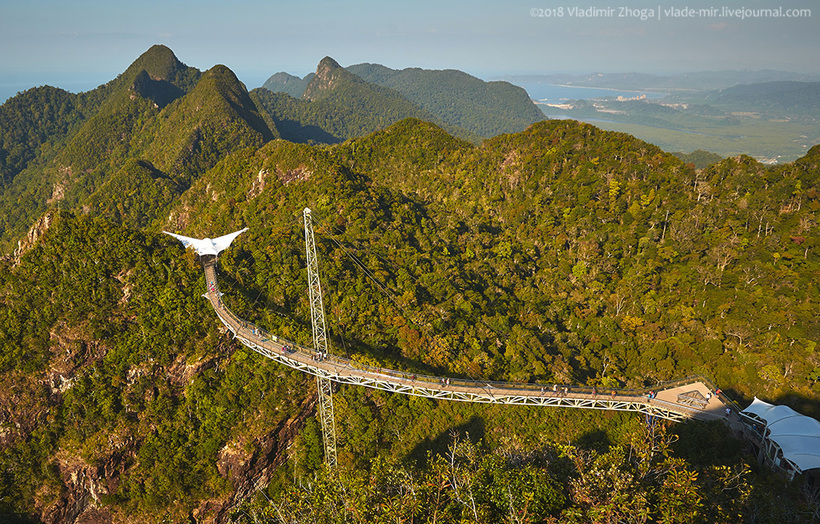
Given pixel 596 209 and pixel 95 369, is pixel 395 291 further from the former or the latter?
pixel 596 209

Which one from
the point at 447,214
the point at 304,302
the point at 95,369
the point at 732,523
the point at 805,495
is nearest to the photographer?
the point at 732,523

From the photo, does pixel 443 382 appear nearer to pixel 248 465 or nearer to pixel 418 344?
pixel 418 344

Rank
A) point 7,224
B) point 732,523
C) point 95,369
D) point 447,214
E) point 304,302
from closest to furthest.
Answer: point 732,523, point 95,369, point 304,302, point 447,214, point 7,224

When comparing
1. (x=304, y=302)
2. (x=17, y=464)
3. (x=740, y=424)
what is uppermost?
(x=304, y=302)

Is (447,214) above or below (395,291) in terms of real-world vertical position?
above

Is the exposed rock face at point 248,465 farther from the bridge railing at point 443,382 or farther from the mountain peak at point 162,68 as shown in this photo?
the mountain peak at point 162,68

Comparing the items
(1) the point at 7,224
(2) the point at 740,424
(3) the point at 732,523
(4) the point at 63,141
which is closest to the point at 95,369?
(3) the point at 732,523

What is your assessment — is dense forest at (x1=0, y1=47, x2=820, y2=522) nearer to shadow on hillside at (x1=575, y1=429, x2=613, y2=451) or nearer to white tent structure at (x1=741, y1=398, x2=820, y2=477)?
shadow on hillside at (x1=575, y1=429, x2=613, y2=451)

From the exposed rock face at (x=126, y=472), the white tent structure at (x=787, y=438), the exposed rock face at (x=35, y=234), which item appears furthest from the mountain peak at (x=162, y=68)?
the white tent structure at (x=787, y=438)
